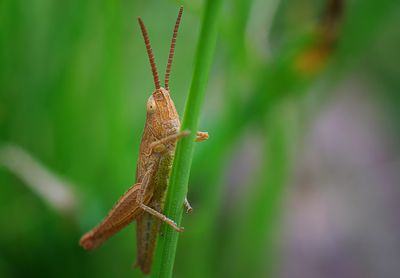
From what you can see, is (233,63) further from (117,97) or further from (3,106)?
(3,106)

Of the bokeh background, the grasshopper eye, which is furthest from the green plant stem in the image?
the bokeh background

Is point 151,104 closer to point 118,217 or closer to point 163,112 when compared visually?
point 163,112

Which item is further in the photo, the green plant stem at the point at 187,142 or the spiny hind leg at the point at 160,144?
the spiny hind leg at the point at 160,144

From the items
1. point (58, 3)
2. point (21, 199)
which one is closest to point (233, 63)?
point (58, 3)

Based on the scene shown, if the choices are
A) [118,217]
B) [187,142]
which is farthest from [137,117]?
[187,142]

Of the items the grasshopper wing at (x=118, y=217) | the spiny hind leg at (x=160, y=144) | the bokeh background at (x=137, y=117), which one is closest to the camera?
the spiny hind leg at (x=160, y=144)

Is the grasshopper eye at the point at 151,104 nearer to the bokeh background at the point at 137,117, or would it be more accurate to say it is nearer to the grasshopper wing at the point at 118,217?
the grasshopper wing at the point at 118,217

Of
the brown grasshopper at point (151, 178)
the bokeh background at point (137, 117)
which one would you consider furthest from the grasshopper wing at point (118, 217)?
the bokeh background at point (137, 117)
